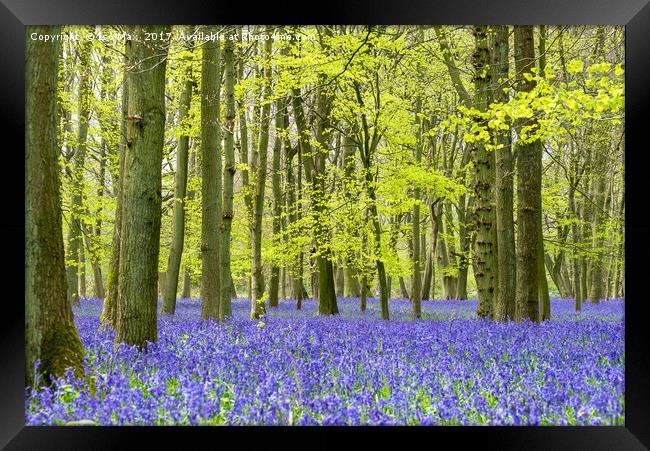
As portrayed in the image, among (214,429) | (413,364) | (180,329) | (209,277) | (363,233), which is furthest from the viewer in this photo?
(363,233)

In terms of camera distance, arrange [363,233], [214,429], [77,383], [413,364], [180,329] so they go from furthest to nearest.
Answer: [363,233] < [180,329] < [413,364] < [77,383] < [214,429]

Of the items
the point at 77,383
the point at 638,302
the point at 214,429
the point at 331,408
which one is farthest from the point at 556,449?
the point at 77,383

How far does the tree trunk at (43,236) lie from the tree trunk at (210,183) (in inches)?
195

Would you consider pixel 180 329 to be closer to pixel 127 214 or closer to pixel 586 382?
pixel 127 214

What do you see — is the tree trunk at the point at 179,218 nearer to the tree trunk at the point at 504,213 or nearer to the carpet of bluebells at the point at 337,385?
the tree trunk at the point at 504,213

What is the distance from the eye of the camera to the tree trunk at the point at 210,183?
10078 millimetres

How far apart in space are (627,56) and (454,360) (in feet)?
10.3

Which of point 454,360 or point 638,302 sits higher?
point 638,302

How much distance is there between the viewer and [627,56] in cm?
459

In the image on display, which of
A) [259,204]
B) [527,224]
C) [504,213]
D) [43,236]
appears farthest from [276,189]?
[43,236]

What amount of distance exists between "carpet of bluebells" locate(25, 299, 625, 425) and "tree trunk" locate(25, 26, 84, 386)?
0.93 ft
